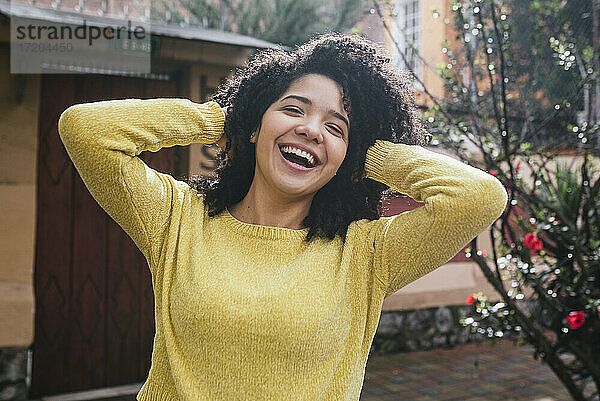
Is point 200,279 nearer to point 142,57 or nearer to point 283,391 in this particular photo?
point 283,391

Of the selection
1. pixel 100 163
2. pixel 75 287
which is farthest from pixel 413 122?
pixel 75 287

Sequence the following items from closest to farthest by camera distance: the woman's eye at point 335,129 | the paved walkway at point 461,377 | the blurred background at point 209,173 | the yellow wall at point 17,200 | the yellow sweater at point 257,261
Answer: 1. the yellow sweater at point 257,261
2. the woman's eye at point 335,129
3. the blurred background at point 209,173
4. the yellow wall at point 17,200
5. the paved walkway at point 461,377

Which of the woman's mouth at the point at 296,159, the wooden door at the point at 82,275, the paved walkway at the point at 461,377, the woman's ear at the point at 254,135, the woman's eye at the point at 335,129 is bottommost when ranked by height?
the paved walkway at the point at 461,377

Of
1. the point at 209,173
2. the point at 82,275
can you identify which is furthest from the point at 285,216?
the point at 82,275

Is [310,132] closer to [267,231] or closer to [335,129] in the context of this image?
[335,129]

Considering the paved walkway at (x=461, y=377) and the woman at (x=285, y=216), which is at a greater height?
the woman at (x=285, y=216)

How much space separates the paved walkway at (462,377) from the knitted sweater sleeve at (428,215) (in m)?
2.99

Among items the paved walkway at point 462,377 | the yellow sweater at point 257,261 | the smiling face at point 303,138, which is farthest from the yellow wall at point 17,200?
the smiling face at point 303,138

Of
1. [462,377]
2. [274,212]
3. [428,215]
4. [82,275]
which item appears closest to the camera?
[428,215]

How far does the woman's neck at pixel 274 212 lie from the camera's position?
60.6 inches

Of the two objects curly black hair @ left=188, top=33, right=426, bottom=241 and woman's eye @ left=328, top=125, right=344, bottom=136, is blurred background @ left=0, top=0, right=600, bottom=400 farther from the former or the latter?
woman's eye @ left=328, top=125, right=344, bottom=136

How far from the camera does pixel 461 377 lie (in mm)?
5027

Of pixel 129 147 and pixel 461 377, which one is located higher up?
pixel 129 147

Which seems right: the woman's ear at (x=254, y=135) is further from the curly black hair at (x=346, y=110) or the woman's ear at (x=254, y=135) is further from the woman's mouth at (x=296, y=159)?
the woman's mouth at (x=296, y=159)
